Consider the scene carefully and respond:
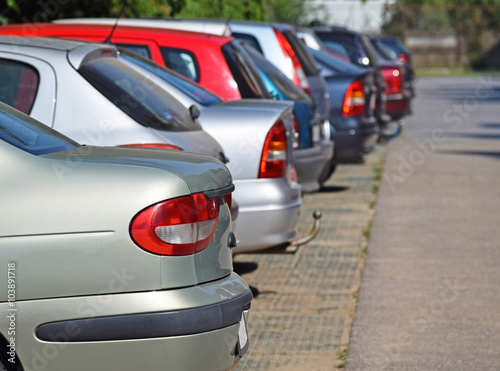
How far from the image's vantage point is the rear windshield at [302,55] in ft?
33.4

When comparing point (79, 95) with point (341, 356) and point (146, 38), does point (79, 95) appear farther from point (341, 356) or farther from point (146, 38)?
point (146, 38)

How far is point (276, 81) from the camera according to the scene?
8336mm

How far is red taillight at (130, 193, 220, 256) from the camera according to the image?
133 inches

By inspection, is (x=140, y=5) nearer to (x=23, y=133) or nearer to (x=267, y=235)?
(x=267, y=235)

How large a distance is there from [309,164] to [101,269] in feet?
17.0

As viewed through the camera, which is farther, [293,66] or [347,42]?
[347,42]

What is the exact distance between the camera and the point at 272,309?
646 centimetres

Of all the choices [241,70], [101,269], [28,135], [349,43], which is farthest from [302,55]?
[101,269]

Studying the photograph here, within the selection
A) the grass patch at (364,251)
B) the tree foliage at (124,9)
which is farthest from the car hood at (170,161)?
the tree foliage at (124,9)

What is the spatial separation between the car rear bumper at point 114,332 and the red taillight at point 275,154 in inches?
110

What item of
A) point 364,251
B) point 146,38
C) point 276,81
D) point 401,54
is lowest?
point 401,54

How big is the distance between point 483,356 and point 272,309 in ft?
5.13

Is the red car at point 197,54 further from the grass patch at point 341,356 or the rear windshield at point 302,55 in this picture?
the rear windshield at point 302,55

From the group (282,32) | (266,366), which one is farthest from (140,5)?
(266,366)
